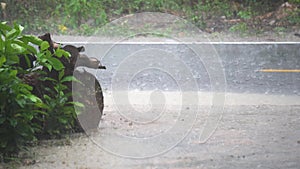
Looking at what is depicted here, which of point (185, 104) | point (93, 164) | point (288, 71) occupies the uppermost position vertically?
point (288, 71)

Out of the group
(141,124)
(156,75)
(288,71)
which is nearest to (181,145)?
(141,124)

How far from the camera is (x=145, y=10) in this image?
13.3 metres

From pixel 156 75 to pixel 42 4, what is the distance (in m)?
5.03

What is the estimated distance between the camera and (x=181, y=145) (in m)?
5.72

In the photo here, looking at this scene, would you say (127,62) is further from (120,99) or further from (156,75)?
(120,99)

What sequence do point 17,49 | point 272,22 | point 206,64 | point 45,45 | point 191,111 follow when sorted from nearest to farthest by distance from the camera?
point 17,49
point 45,45
point 191,111
point 206,64
point 272,22

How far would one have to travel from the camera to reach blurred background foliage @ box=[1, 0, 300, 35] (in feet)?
40.5

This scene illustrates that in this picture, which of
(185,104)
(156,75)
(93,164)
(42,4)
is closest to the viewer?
(93,164)

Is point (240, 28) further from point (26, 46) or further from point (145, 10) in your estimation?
point (26, 46)

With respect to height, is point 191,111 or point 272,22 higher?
point 272,22

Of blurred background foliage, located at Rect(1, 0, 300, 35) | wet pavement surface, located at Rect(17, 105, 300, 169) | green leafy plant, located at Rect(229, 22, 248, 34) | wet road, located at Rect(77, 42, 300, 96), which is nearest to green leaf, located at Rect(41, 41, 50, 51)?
wet pavement surface, located at Rect(17, 105, 300, 169)

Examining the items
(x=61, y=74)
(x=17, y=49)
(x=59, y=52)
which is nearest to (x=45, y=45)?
(x=59, y=52)

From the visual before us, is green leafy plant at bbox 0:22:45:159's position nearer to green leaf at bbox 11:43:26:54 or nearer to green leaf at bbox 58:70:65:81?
green leaf at bbox 11:43:26:54

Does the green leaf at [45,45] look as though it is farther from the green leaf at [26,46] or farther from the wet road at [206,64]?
the wet road at [206,64]
